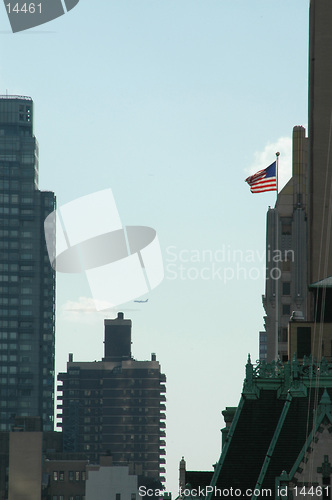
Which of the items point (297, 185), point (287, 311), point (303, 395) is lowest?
point (303, 395)

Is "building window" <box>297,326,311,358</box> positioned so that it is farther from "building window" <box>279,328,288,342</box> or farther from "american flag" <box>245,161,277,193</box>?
"building window" <box>279,328,288,342</box>

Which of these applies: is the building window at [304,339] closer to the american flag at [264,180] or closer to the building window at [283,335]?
the american flag at [264,180]

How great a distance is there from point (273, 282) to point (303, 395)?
89.4m

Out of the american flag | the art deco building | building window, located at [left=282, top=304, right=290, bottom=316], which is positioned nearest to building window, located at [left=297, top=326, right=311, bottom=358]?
the art deco building

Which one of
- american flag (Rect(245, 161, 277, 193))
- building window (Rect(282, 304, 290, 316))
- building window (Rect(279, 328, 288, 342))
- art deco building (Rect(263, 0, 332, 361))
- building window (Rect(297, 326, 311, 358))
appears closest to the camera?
building window (Rect(297, 326, 311, 358))

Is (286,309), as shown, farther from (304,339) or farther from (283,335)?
(304,339)

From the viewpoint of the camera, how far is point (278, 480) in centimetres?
3981

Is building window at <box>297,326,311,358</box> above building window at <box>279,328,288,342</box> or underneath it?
underneath

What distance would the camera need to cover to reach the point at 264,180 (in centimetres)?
9375

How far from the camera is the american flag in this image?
3664 inches

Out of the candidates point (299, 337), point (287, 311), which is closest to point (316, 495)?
point (299, 337)

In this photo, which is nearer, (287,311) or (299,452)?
(299,452)

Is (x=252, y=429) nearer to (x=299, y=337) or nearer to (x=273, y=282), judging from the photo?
(x=299, y=337)

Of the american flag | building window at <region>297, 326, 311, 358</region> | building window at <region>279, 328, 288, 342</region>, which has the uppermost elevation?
the american flag
